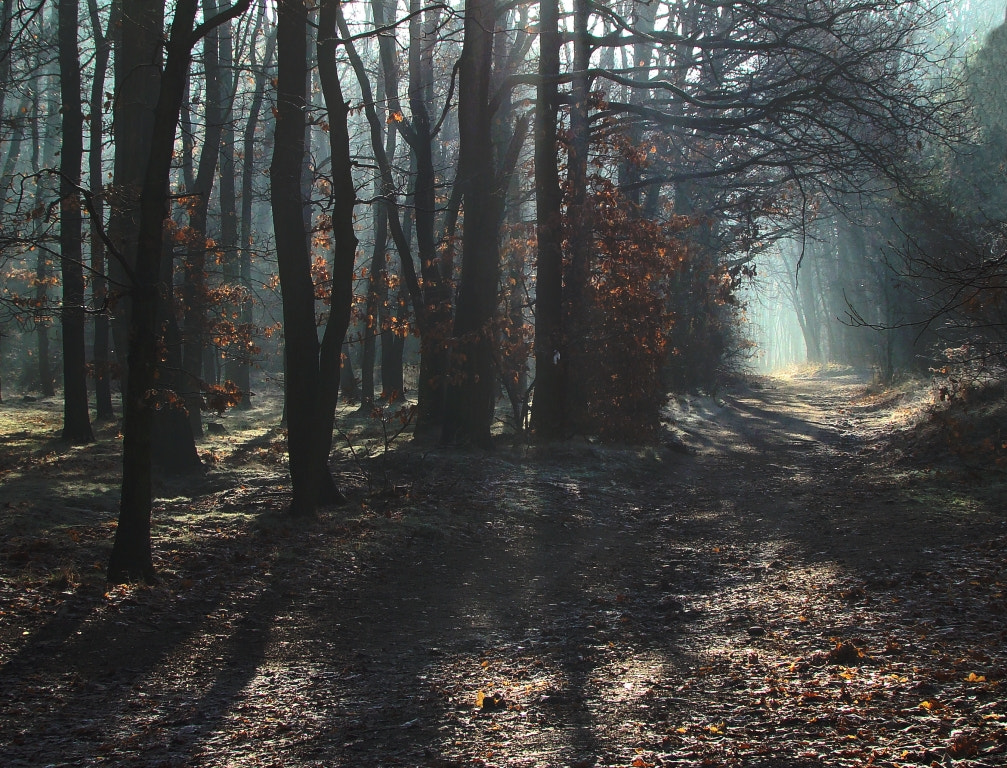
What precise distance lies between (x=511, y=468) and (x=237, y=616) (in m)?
6.99

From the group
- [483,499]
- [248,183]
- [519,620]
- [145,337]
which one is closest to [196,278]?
[483,499]

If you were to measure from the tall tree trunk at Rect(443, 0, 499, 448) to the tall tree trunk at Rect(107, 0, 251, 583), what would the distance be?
751 cm

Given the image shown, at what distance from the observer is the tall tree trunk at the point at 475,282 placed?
47.7ft

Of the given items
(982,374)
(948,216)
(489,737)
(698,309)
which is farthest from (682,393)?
(489,737)

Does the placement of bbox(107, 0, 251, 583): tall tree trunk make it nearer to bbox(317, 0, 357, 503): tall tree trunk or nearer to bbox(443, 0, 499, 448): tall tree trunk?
bbox(317, 0, 357, 503): tall tree trunk

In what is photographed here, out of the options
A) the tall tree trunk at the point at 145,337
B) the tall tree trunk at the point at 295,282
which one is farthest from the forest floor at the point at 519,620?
the tall tree trunk at the point at 295,282

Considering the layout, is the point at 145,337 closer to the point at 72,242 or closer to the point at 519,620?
the point at 519,620

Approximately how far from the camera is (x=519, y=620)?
7.00 m

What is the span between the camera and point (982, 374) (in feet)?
50.3

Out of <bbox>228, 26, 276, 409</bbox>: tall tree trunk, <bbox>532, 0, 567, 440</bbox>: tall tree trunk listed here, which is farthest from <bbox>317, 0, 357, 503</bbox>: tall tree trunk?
<bbox>228, 26, 276, 409</bbox>: tall tree trunk

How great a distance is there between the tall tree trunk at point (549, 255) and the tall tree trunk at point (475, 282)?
49.6 inches

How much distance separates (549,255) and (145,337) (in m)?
9.72

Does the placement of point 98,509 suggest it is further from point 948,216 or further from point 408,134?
point 948,216

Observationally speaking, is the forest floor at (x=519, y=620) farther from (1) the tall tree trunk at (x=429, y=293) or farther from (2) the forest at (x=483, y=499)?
(1) the tall tree trunk at (x=429, y=293)
